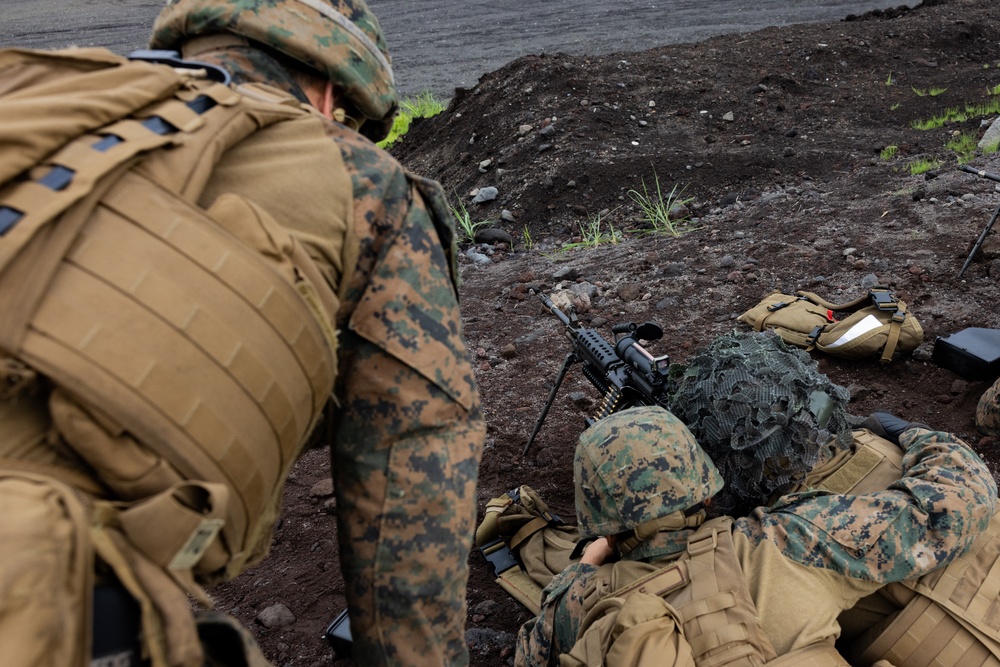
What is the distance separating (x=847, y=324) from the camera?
387cm

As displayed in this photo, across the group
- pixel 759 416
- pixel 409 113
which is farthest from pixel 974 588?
pixel 409 113

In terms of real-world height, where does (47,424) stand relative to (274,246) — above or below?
below

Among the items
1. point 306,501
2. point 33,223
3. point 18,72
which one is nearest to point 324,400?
point 33,223

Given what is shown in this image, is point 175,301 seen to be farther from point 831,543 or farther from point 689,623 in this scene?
point 831,543

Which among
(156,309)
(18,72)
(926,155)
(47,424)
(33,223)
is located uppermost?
(18,72)

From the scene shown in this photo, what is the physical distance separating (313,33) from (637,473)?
1.41 m

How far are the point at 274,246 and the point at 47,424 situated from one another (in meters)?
0.43

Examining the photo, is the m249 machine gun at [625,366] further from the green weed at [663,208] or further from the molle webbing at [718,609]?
the green weed at [663,208]

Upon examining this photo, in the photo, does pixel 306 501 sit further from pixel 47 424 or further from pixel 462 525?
pixel 47 424

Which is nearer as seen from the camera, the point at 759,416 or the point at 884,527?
the point at 884,527

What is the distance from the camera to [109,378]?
114 cm

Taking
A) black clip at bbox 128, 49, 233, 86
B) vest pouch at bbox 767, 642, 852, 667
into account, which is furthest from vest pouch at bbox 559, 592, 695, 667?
black clip at bbox 128, 49, 233, 86

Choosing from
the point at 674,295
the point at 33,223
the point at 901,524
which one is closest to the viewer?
the point at 33,223

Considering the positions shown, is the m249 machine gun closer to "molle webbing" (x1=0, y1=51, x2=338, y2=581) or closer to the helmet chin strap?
the helmet chin strap
